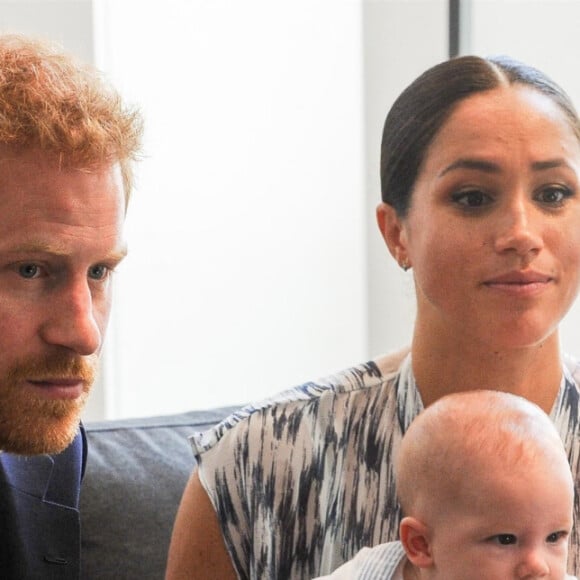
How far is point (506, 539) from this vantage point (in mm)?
1721

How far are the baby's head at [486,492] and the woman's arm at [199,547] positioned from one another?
1.45 feet

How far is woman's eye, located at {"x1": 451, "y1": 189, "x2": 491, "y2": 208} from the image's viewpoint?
1.92m

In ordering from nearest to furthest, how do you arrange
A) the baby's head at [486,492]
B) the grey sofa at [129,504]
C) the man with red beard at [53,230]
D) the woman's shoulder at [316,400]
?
the baby's head at [486,492] < the man with red beard at [53,230] < the woman's shoulder at [316,400] < the grey sofa at [129,504]

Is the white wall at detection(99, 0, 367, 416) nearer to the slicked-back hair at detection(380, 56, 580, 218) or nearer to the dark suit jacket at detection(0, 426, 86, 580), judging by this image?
the dark suit jacket at detection(0, 426, 86, 580)

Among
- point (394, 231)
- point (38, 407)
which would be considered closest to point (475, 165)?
point (394, 231)

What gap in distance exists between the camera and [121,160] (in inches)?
77.8

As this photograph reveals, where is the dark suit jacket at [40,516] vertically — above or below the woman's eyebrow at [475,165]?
below

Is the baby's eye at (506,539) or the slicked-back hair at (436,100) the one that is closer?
the baby's eye at (506,539)

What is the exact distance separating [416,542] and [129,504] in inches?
31.6

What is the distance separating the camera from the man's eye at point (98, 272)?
1936 mm

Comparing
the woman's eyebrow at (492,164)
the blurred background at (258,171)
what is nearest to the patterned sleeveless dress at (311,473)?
the woman's eyebrow at (492,164)

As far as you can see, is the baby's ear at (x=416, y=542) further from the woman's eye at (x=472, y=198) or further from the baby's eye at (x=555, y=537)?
the woman's eye at (x=472, y=198)

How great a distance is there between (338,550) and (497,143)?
2.52 feet

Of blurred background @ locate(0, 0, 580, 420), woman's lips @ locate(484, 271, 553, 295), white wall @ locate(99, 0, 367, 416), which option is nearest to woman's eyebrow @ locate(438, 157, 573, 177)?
woman's lips @ locate(484, 271, 553, 295)
